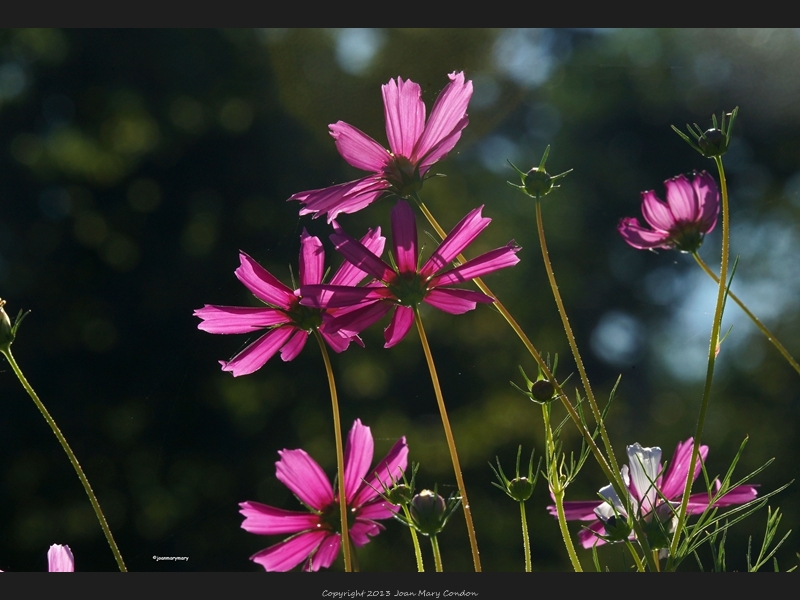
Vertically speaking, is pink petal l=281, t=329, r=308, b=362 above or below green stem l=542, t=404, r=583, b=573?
above

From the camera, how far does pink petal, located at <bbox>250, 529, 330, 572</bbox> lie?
0.46 metres

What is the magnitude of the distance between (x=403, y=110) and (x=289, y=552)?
294 millimetres

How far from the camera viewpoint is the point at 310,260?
499 millimetres

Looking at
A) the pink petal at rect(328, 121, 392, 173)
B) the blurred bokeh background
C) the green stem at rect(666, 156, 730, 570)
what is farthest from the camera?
the blurred bokeh background

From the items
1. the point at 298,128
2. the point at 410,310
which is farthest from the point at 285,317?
the point at 298,128

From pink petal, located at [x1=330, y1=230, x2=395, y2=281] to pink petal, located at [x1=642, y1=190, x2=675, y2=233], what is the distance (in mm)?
210

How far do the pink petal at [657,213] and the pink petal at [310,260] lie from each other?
0.24 metres

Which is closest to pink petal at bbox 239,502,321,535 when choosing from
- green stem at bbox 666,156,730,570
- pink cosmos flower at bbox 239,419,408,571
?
pink cosmos flower at bbox 239,419,408,571

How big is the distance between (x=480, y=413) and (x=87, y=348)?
33.8 inches

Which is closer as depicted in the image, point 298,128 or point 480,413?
→ point 298,128

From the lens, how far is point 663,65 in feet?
2.85

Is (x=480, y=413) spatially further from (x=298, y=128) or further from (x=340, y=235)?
(x=340, y=235)

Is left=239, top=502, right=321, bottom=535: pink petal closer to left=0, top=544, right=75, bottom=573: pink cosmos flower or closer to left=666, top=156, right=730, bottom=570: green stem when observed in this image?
left=0, top=544, right=75, bottom=573: pink cosmos flower

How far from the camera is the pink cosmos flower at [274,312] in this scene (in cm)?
49
